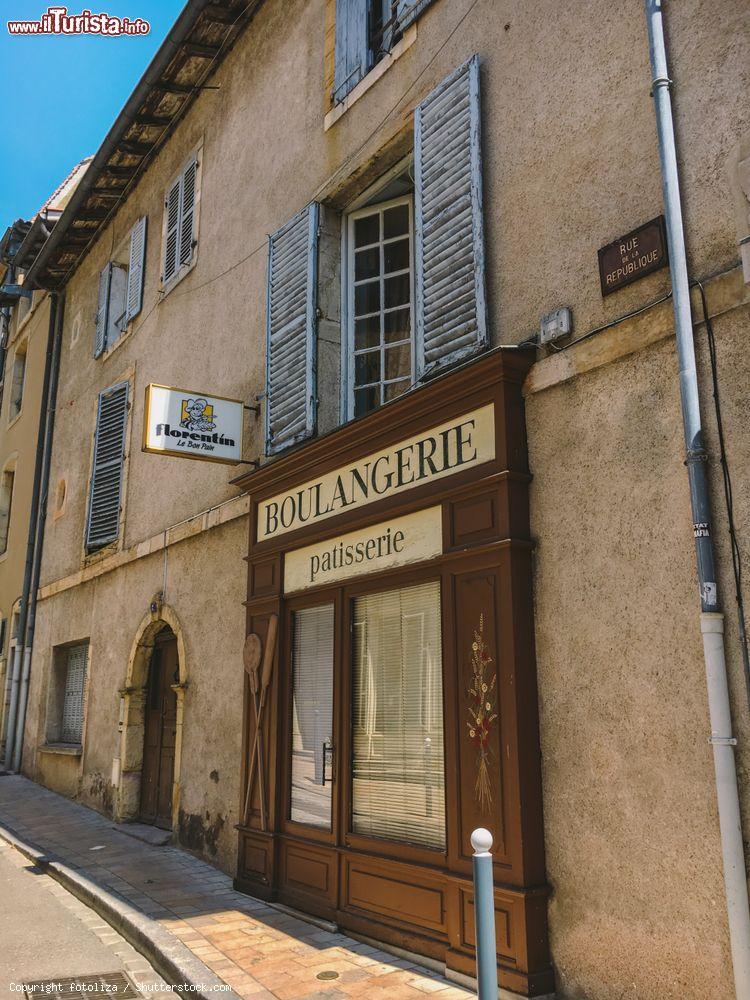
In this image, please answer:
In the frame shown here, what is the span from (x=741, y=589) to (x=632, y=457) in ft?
2.79

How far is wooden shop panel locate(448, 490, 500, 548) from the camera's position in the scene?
15.1 feet

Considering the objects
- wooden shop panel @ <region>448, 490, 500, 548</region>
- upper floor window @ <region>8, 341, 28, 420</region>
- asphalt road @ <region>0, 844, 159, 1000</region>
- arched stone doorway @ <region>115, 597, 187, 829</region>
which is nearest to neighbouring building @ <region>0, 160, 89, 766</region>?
upper floor window @ <region>8, 341, 28, 420</region>

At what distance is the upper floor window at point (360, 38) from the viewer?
6559 mm

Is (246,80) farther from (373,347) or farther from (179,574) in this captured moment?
(179,574)

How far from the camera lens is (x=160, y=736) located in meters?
9.02

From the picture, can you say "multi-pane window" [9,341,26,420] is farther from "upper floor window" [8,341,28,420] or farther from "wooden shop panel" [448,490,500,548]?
"wooden shop panel" [448,490,500,548]

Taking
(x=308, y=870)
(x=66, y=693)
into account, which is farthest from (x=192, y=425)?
(x=66, y=693)

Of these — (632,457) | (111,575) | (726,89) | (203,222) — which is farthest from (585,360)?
(111,575)

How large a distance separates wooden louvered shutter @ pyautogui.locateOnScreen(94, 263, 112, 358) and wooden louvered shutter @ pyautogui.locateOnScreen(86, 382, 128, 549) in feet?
3.13

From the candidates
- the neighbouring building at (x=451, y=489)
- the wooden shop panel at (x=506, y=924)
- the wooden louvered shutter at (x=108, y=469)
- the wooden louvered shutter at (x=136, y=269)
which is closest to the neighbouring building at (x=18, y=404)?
the wooden louvered shutter at (x=108, y=469)

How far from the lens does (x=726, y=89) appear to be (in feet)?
12.5

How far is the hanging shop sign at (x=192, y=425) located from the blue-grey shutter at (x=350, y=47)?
2706 millimetres

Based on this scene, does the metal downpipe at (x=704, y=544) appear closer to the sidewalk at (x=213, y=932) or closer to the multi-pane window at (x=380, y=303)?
the sidewalk at (x=213, y=932)

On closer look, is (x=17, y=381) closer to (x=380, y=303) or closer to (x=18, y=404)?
(x=18, y=404)
